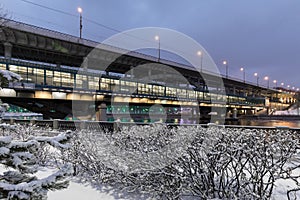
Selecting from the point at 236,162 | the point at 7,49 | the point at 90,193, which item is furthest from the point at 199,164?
the point at 7,49

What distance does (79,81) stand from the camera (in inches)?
1272

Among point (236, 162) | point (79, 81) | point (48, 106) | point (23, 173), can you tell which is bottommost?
point (236, 162)

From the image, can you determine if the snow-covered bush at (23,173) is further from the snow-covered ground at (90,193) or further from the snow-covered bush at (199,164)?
the snow-covered ground at (90,193)

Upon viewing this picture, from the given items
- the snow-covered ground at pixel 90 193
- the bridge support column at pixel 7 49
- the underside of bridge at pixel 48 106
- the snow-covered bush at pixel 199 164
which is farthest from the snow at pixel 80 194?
the bridge support column at pixel 7 49

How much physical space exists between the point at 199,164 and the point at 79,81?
31394 millimetres

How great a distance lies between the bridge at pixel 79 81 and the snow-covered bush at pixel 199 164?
13956mm

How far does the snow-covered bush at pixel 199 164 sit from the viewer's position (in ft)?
13.1

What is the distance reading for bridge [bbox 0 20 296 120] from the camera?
1069 inches

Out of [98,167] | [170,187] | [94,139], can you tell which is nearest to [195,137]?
[170,187]

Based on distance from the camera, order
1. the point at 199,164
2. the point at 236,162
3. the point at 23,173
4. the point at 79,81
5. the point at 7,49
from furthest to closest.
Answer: the point at 7,49 → the point at 79,81 → the point at 199,164 → the point at 236,162 → the point at 23,173

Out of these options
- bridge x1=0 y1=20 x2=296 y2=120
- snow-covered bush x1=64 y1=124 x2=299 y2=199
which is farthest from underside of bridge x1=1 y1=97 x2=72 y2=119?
snow-covered bush x1=64 y1=124 x2=299 y2=199

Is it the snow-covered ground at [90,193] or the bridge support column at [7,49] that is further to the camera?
the bridge support column at [7,49]

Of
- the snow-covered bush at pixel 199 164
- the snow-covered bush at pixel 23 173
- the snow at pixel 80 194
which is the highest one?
the snow-covered bush at pixel 23 173

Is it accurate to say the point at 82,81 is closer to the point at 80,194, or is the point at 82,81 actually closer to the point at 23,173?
the point at 80,194
